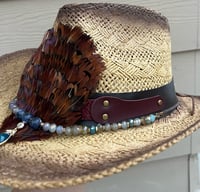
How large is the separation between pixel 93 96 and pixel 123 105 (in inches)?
2.4

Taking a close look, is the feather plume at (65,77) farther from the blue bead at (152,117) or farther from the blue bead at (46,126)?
the blue bead at (152,117)

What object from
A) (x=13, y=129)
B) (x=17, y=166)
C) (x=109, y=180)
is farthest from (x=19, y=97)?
(x=109, y=180)

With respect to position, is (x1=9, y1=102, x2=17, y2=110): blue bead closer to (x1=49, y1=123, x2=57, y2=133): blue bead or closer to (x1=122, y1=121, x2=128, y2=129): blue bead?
(x1=49, y1=123, x2=57, y2=133): blue bead

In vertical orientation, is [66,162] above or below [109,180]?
above

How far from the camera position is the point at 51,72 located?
37.7 inches

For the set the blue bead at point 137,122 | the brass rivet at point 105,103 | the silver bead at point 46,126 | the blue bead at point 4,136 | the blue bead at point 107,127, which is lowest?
the blue bead at point 137,122

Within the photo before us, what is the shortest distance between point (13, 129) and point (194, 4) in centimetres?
80

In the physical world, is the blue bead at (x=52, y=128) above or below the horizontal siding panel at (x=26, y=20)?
below

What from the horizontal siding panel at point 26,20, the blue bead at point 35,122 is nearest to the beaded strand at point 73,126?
the blue bead at point 35,122

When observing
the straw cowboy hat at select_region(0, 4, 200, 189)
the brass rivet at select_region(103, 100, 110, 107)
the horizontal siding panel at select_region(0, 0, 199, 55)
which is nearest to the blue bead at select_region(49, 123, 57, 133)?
the straw cowboy hat at select_region(0, 4, 200, 189)

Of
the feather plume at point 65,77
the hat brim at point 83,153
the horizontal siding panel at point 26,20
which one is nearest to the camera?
the hat brim at point 83,153

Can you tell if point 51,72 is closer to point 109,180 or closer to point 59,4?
point 59,4

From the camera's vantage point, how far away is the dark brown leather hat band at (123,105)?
944mm

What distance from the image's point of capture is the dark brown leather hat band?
37.2 inches
